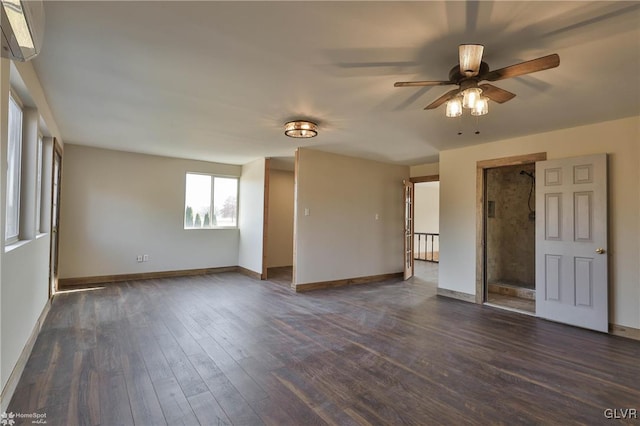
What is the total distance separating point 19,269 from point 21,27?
1.93m

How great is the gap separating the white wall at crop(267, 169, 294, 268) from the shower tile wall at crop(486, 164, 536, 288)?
4545mm

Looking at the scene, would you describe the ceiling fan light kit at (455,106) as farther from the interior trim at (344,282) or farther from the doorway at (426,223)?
the doorway at (426,223)

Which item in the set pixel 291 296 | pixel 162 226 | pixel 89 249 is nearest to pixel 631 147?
pixel 291 296

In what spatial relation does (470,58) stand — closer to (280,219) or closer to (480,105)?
(480,105)

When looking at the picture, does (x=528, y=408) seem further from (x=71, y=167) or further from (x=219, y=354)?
(x=71, y=167)

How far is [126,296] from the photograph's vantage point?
4.67 m

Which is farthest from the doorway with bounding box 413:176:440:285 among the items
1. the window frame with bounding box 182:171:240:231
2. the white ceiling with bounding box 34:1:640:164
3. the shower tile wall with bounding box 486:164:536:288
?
the white ceiling with bounding box 34:1:640:164

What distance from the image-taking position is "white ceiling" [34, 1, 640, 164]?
178 cm

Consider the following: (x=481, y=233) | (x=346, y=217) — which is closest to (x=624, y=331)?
(x=481, y=233)

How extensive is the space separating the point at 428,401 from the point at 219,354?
178cm

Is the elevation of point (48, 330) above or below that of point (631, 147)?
below

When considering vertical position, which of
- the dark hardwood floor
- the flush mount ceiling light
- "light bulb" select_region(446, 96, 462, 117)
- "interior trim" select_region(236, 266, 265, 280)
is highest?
the flush mount ceiling light

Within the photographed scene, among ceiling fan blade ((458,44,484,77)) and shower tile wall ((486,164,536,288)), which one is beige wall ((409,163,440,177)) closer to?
shower tile wall ((486,164,536,288))

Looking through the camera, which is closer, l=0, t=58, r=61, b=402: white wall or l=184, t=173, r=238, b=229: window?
l=0, t=58, r=61, b=402: white wall
